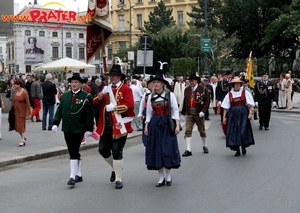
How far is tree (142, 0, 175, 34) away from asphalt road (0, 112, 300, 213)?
75.5 meters

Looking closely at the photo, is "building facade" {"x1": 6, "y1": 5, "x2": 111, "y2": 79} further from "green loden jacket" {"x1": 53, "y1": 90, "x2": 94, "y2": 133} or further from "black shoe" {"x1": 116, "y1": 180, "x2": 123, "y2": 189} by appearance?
"black shoe" {"x1": 116, "y1": 180, "x2": 123, "y2": 189}

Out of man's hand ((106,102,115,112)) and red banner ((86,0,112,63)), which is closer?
man's hand ((106,102,115,112))

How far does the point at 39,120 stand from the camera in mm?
22359

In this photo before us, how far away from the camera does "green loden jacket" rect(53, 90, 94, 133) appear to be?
939 centimetres

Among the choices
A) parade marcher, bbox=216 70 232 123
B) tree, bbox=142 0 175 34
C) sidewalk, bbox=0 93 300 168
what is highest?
tree, bbox=142 0 175 34

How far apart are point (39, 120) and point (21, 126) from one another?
7.61 meters

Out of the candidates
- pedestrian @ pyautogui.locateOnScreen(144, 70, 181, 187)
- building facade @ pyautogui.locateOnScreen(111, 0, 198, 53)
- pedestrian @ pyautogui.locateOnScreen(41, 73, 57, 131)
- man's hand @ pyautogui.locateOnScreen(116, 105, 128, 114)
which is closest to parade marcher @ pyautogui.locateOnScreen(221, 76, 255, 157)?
pedestrian @ pyautogui.locateOnScreen(144, 70, 181, 187)

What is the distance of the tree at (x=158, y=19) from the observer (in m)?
88.1

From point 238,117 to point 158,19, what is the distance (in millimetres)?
77256

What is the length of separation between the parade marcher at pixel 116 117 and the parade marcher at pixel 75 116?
0.66ft

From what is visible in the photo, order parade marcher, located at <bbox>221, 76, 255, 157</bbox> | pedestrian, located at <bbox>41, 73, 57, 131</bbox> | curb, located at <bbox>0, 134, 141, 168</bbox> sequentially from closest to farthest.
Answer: curb, located at <bbox>0, 134, 141, 168</bbox> → parade marcher, located at <bbox>221, 76, 255, 157</bbox> → pedestrian, located at <bbox>41, 73, 57, 131</bbox>

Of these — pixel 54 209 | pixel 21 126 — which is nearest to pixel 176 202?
pixel 54 209

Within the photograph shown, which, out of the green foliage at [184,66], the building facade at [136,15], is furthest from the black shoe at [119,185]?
the building facade at [136,15]

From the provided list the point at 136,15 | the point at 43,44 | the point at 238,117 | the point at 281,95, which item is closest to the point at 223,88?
the point at 238,117
